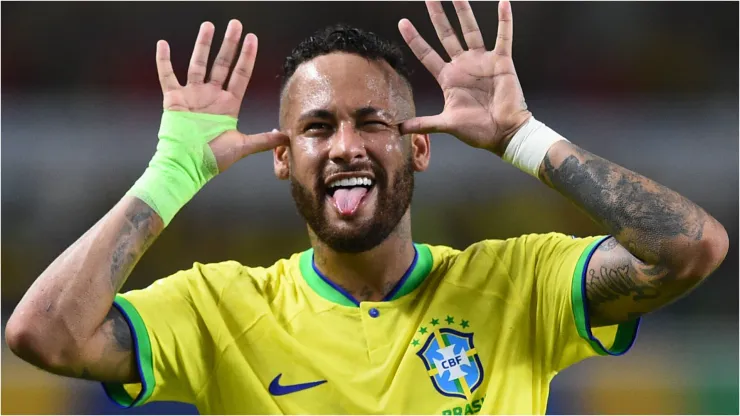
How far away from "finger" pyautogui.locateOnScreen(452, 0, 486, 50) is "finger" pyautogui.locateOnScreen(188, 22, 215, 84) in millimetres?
820

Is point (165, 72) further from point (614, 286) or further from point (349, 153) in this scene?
point (614, 286)

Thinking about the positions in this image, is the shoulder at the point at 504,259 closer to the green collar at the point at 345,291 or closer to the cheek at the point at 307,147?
the green collar at the point at 345,291

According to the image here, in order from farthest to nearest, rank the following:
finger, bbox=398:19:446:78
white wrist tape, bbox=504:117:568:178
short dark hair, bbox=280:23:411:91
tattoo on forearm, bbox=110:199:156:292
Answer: short dark hair, bbox=280:23:411:91
finger, bbox=398:19:446:78
white wrist tape, bbox=504:117:568:178
tattoo on forearm, bbox=110:199:156:292

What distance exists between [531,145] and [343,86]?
67 cm

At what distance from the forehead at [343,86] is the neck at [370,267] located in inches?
17.3

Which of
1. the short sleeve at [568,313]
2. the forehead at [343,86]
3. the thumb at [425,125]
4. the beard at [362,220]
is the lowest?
the short sleeve at [568,313]

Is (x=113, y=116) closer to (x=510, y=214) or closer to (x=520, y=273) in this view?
(x=510, y=214)

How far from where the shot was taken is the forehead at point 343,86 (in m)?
2.97

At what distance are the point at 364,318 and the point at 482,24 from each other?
4.07 m

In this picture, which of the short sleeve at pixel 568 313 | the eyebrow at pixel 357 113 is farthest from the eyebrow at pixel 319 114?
the short sleeve at pixel 568 313

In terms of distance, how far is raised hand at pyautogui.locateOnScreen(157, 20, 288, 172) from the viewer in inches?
115

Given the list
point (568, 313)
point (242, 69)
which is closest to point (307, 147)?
point (242, 69)

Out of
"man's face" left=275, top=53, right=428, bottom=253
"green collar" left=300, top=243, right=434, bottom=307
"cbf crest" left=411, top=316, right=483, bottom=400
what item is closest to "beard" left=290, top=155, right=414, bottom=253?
"man's face" left=275, top=53, right=428, bottom=253

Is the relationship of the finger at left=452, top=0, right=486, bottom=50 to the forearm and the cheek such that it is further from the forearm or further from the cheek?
the cheek
